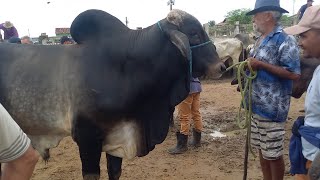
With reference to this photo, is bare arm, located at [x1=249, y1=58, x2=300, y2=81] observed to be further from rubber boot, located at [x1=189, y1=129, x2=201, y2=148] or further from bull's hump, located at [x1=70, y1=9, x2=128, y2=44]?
rubber boot, located at [x1=189, y1=129, x2=201, y2=148]

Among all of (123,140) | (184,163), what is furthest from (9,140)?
(184,163)

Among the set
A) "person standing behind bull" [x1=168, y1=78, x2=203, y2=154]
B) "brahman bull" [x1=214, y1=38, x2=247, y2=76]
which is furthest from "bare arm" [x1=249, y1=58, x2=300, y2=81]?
"brahman bull" [x1=214, y1=38, x2=247, y2=76]

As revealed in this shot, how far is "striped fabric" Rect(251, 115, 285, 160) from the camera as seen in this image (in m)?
3.14

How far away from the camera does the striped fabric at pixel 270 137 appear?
10.3 feet

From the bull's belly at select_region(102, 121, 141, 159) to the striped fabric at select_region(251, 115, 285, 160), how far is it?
1.01m

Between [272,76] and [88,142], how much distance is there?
60.7 inches

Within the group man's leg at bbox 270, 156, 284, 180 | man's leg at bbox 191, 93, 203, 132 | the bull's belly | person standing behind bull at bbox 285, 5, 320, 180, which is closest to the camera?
person standing behind bull at bbox 285, 5, 320, 180

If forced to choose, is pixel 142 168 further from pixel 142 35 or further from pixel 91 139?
pixel 142 35

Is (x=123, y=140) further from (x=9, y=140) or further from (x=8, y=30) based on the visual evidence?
(x=8, y=30)

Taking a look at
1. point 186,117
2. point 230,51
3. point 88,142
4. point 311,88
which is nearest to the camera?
point 311,88

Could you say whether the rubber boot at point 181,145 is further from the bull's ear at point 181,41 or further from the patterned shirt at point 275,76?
the bull's ear at point 181,41

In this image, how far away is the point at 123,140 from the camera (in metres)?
3.17

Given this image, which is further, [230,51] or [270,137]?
[230,51]

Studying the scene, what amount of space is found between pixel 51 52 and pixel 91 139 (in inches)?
31.7
